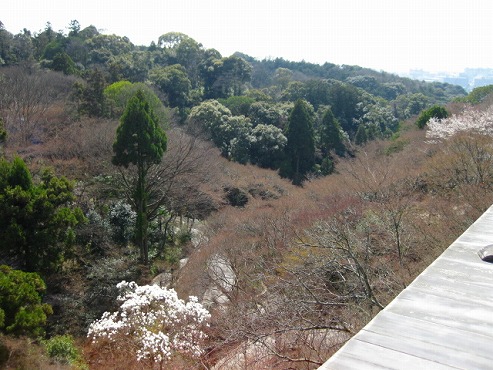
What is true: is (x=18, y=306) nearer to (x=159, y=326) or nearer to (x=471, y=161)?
(x=159, y=326)

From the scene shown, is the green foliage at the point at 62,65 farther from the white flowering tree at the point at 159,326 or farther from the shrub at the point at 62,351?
the white flowering tree at the point at 159,326

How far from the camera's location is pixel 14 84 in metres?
21.2

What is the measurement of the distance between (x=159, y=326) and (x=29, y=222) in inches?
189

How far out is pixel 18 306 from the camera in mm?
8617

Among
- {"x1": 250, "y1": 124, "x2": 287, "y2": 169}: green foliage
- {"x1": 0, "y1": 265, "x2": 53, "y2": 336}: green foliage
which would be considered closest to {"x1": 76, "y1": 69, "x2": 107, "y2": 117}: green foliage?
{"x1": 250, "y1": 124, "x2": 287, "y2": 169}: green foliage

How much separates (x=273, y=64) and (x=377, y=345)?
7457cm

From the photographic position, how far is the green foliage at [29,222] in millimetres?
10531

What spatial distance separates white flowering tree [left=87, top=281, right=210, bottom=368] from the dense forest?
55 millimetres

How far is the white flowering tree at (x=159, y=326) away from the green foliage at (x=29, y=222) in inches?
124

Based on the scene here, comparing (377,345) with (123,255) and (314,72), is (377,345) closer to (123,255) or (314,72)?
(123,255)

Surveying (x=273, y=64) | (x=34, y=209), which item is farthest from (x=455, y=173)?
(x=273, y=64)

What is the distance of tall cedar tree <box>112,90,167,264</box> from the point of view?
48.2 ft

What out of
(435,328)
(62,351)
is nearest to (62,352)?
(62,351)

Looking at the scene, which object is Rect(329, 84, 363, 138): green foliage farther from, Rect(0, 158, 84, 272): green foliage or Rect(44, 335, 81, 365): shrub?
Rect(44, 335, 81, 365): shrub
